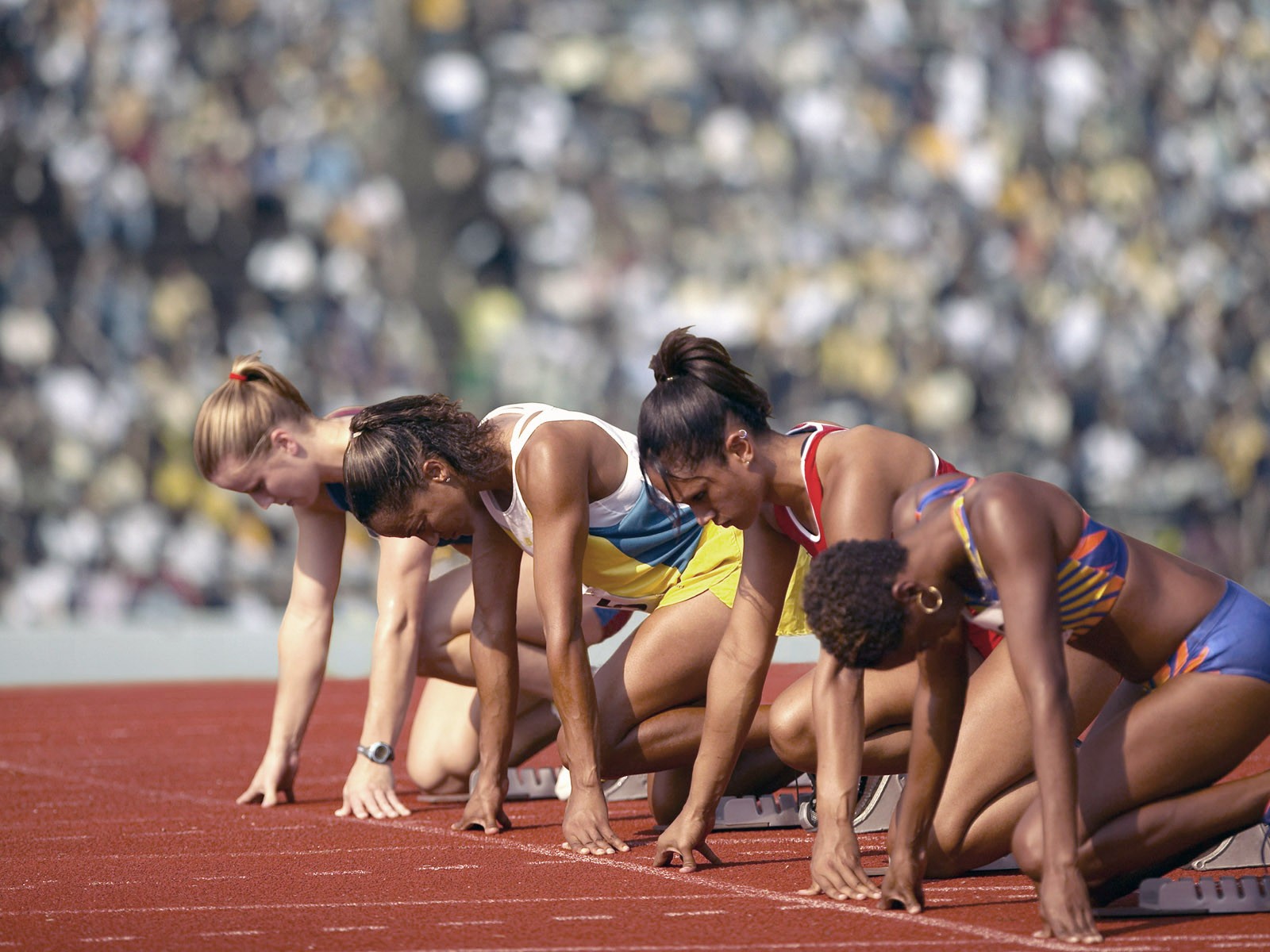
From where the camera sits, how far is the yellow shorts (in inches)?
171

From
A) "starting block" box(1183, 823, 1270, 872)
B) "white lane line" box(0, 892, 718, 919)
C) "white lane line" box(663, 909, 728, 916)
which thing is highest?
"starting block" box(1183, 823, 1270, 872)

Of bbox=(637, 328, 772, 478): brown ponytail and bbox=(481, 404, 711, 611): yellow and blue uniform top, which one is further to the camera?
bbox=(481, 404, 711, 611): yellow and blue uniform top

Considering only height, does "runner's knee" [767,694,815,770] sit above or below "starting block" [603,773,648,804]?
below

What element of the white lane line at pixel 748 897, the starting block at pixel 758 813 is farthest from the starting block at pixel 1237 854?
the starting block at pixel 758 813

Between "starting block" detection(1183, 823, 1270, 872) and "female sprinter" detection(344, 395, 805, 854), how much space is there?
3.95 feet

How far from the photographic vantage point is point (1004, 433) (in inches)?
459

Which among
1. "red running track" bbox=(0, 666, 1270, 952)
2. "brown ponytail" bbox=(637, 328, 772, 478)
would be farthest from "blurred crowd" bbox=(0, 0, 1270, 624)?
"brown ponytail" bbox=(637, 328, 772, 478)

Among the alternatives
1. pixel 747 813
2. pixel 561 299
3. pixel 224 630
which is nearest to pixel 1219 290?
pixel 561 299

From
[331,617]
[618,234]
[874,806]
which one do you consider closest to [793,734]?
[874,806]

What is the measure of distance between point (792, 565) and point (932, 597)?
0.89m

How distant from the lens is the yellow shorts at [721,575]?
4.35 metres

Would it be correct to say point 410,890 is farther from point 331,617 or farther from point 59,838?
point 331,617

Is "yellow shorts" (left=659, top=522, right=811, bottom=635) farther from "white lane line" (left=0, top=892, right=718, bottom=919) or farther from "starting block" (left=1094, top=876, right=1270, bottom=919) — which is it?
"starting block" (left=1094, top=876, right=1270, bottom=919)

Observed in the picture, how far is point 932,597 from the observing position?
9.67 ft
